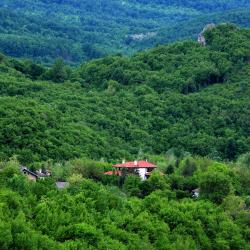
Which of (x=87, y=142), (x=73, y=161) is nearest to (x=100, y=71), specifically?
(x=87, y=142)

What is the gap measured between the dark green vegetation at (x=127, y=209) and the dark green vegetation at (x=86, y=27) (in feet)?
277

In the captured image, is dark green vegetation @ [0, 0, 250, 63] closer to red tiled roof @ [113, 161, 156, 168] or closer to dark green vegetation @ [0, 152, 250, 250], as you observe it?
red tiled roof @ [113, 161, 156, 168]

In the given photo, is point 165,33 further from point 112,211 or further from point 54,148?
point 112,211

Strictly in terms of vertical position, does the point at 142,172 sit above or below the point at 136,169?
below

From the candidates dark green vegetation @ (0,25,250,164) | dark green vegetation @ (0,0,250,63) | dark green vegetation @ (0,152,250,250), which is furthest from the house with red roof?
dark green vegetation @ (0,0,250,63)

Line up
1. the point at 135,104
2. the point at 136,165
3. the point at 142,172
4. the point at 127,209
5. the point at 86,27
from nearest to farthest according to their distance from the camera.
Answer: the point at 127,209
the point at 142,172
the point at 136,165
the point at 135,104
the point at 86,27

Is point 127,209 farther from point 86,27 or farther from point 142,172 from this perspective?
point 86,27

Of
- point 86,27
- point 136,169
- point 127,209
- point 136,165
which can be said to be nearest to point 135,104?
point 136,165

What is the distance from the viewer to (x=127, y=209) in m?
47.7

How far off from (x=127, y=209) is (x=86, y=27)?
12744cm

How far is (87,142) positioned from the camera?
68.1m

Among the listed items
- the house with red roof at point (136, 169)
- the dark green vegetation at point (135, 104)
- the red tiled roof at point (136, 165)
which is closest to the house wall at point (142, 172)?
the house with red roof at point (136, 169)

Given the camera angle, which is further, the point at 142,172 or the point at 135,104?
the point at 135,104

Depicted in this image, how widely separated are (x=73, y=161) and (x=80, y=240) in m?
16.9
